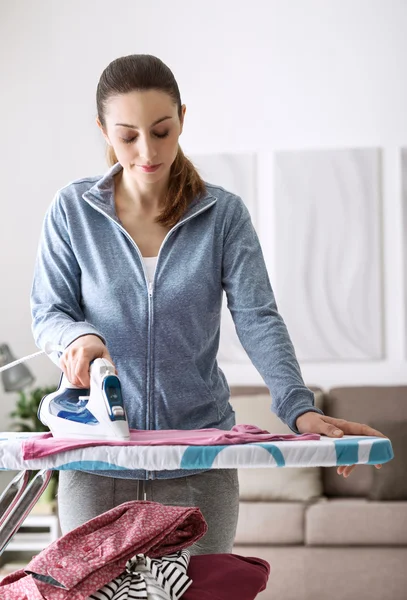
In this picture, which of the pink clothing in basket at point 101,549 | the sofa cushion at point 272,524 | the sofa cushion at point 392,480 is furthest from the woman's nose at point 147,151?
the sofa cushion at point 392,480

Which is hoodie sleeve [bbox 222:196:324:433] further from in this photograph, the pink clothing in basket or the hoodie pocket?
the pink clothing in basket

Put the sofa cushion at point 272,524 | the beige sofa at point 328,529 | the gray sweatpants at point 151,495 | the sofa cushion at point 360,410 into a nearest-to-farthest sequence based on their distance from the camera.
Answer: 1. the gray sweatpants at point 151,495
2. the beige sofa at point 328,529
3. the sofa cushion at point 272,524
4. the sofa cushion at point 360,410

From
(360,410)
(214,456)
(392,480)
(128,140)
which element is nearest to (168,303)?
(128,140)

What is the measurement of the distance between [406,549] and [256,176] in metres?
1.92

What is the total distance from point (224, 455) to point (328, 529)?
2.48 m

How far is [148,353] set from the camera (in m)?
1.40

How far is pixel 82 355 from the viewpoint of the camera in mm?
1227

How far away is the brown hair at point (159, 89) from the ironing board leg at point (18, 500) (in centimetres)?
51

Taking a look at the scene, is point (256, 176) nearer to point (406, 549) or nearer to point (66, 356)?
point (406, 549)

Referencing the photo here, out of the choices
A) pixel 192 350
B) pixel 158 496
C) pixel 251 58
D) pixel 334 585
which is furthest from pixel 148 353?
pixel 251 58

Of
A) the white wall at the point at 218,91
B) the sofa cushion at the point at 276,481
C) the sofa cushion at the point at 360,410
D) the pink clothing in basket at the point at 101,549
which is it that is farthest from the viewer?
the white wall at the point at 218,91

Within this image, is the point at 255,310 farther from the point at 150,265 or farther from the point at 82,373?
the point at 82,373

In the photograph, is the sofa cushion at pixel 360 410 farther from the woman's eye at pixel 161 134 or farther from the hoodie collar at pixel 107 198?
the woman's eye at pixel 161 134

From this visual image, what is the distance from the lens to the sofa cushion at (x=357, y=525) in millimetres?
3383
